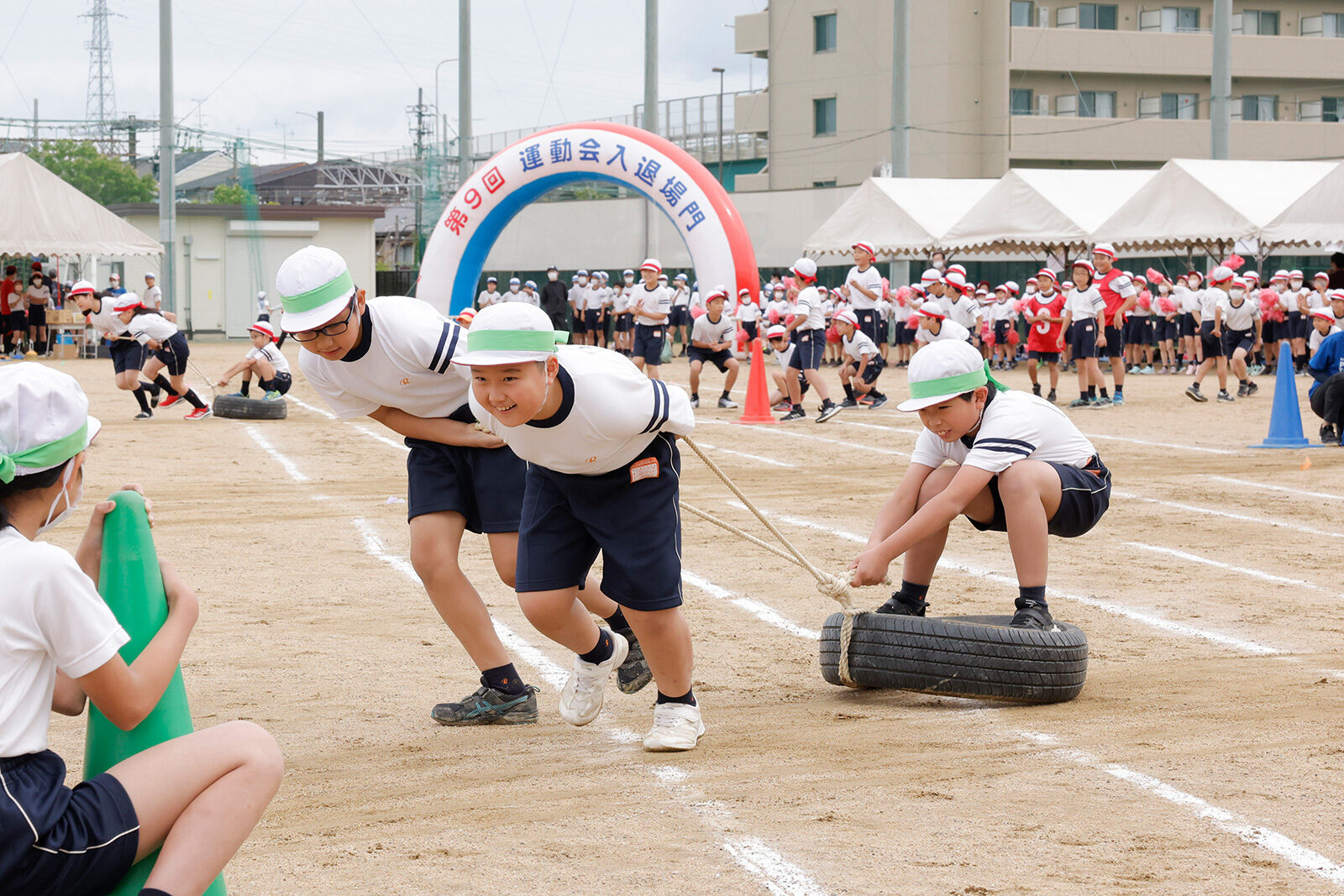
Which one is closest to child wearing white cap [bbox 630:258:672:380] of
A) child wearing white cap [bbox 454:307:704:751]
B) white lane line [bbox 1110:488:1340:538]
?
white lane line [bbox 1110:488:1340:538]

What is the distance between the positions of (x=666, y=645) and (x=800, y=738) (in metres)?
0.56

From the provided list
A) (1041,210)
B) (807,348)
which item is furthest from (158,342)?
(1041,210)

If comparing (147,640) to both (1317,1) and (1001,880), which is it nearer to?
(1001,880)

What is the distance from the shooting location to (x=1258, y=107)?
50.3 m

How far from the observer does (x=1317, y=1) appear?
50.4 metres

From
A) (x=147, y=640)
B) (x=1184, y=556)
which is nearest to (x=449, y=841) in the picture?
(x=147, y=640)

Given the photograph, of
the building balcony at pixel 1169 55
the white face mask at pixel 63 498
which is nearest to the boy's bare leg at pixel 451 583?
the white face mask at pixel 63 498

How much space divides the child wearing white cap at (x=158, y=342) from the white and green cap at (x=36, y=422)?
15028 millimetres

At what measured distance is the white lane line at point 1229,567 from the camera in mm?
7371

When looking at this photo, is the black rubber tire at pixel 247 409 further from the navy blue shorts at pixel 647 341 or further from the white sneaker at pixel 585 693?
the white sneaker at pixel 585 693

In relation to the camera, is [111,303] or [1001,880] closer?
[1001,880]

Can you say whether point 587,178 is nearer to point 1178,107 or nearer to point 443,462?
point 443,462

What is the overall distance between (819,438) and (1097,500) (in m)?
9.67

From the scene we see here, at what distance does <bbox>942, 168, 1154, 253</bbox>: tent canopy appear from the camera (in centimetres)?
2484
